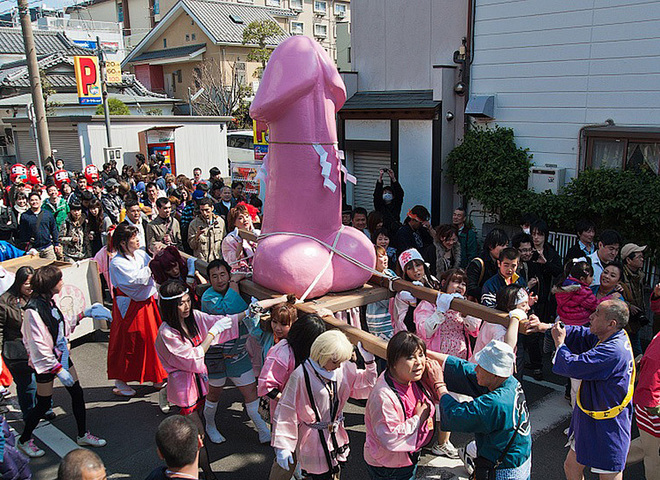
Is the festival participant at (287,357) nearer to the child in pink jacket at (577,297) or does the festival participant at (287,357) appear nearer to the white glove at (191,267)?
the white glove at (191,267)

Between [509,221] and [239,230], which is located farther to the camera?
[509,221]

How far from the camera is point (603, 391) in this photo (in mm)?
3514

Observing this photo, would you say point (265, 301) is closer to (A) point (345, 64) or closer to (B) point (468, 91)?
(B) point (468, 91)

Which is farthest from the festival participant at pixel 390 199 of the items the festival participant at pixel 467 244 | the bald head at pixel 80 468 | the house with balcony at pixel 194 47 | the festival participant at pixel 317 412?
the house with balcony at pixel 194 47

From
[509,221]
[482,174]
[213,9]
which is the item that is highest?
[213,9]

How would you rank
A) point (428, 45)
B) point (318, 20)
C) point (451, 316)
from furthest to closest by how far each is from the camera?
1. point (318, 20)
2. point (428, 45)
3. point (451, 316)

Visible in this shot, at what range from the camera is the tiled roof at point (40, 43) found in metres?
33.1

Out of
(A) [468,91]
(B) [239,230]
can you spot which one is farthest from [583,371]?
(A) [468,91]

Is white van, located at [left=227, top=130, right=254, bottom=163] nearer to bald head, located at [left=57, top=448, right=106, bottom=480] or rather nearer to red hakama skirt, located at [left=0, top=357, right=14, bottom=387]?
red hakama skirt, located at [left=0, top=357, right=14, bottom=387]

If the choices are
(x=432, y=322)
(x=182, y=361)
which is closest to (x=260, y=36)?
(x=432, y=322)

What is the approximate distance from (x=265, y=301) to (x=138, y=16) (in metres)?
47.7

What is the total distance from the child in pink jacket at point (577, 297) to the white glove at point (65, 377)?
414 centimetres

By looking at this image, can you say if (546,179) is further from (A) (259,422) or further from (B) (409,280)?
(A) (259,422)

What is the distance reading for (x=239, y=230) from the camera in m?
5.81
